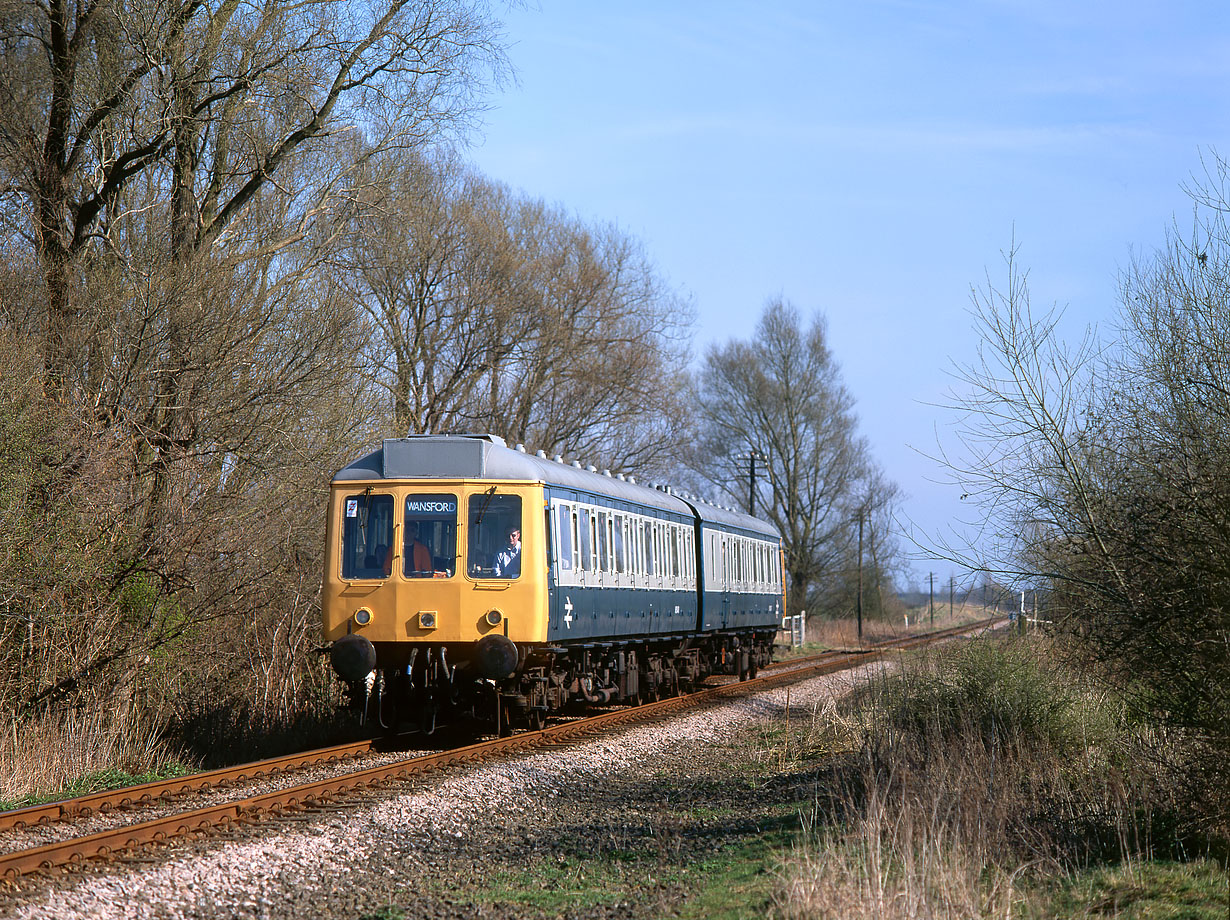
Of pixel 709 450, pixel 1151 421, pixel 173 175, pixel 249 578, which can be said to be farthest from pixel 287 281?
pixel 709 450

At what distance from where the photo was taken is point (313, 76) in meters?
18.1

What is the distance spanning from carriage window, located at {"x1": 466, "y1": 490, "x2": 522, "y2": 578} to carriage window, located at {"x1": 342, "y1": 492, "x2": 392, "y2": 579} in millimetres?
873

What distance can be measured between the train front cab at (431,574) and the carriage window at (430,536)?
10 mm

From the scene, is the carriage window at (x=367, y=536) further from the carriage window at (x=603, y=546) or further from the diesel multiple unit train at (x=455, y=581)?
the carriage window at (x=603, y=546)

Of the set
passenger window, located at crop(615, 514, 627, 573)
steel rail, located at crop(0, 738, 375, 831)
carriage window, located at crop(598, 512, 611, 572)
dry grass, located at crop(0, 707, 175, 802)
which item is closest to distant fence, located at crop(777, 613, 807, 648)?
passenger window, located at crop(615, 514, 627, 573)

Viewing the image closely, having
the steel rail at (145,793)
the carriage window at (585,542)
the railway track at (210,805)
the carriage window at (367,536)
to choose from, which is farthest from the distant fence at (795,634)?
the steel rail at (145,793)

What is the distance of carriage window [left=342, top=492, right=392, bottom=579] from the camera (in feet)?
42.5

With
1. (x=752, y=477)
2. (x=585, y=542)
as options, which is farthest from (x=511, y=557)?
(x=752, y=477)

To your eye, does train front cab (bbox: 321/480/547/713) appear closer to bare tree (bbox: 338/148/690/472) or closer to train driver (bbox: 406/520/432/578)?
train driver (bbox: 406/520/432/578)

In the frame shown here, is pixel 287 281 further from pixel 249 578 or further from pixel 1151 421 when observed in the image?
pixel 1151 421

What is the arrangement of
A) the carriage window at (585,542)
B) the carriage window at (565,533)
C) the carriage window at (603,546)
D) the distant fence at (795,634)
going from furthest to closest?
the distant fence at (795,634), the carriage window at (603,546), the carriage window at (585,542), the carriage window at (565,533)

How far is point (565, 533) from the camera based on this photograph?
46.3 feet

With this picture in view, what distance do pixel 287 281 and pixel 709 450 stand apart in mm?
30968

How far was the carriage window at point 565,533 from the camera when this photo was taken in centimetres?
1388
